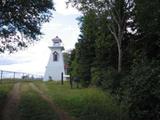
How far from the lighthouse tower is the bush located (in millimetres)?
61963

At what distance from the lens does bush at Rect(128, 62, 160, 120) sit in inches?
810

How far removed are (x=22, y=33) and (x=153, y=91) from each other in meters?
12.6

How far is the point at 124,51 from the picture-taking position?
3959cm

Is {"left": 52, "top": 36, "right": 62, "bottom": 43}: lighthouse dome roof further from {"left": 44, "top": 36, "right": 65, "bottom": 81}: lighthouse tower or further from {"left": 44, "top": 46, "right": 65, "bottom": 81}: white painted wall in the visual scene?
{"left": 44, "top": 46, "right": 65, "bottom": 81}: white painted wall

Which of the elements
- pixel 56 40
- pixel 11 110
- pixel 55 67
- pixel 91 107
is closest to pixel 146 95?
pixel 91 107

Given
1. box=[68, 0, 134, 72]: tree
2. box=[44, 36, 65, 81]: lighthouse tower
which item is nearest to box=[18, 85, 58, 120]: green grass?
box=[68, 0, 134, 72]: tree

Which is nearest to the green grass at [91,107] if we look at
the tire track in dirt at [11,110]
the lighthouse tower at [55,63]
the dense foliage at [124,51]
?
the dense foliage at [124,51]

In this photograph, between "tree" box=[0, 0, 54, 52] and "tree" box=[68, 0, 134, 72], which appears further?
"tree" box=[68, 0, 134, 72]

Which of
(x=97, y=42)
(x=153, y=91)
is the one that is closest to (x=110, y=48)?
(x=97, y=42)

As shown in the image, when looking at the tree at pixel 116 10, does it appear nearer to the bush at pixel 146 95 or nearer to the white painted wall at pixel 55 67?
the bush at pixel 146 95

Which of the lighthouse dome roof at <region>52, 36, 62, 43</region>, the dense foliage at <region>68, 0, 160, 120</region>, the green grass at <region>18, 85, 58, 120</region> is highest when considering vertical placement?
the lighthouse dome roof at <region>52, 36, 62, 43</region>

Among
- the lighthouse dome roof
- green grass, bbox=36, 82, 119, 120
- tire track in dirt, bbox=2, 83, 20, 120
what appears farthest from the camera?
the lighthouse dome roof

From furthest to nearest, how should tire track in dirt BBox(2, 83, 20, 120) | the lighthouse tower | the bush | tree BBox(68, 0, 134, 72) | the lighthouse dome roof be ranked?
the lighthouse dome roof < the lighthouse tower < tree BBox(68, 0, 134, 72) < the bush < tire track in dirt BBox(2, 83, 20, 120)

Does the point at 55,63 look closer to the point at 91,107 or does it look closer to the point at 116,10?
the point at 116,10
